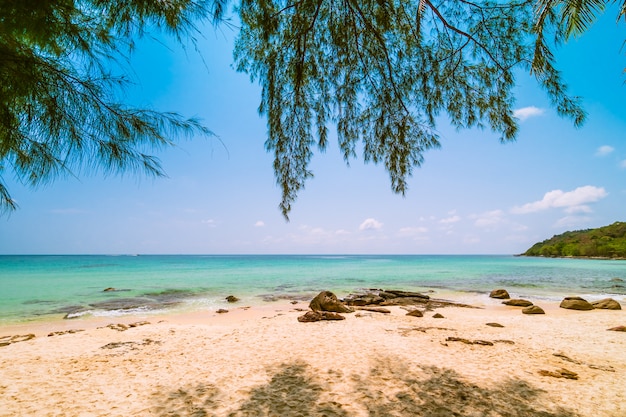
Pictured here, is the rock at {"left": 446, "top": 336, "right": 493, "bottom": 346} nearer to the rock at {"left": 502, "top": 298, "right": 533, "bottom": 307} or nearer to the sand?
the sand

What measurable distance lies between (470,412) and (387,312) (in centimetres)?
808

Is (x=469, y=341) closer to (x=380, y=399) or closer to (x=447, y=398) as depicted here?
(x=447, y=398)

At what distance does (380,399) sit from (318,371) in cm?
135

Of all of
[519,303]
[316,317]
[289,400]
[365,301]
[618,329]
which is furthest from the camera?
[365,301]

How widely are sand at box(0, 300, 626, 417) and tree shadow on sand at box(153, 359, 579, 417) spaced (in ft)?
0.06

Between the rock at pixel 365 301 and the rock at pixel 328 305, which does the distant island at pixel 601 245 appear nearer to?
the rock at pixel 365 301

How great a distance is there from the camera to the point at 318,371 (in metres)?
5.05

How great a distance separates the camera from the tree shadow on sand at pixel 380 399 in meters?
3.68

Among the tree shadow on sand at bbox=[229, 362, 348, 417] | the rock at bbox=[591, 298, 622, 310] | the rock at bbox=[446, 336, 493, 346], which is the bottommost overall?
the rock at bbox=[591, 298, 622, 310]

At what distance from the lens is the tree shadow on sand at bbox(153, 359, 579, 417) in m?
3.68

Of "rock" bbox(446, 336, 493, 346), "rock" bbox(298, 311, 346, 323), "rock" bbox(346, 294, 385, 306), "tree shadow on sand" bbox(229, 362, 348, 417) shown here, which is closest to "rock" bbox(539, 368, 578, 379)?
"rock" bbox(446, 336, 493, 346)

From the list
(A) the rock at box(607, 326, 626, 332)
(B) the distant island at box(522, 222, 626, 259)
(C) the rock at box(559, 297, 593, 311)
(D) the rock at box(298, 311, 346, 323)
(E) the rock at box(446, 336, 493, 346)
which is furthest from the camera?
(B) the distant island at box(522, 222, 626, 259)

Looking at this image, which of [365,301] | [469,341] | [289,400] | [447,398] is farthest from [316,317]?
[447,398]

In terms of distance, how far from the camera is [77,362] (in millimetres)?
5820
